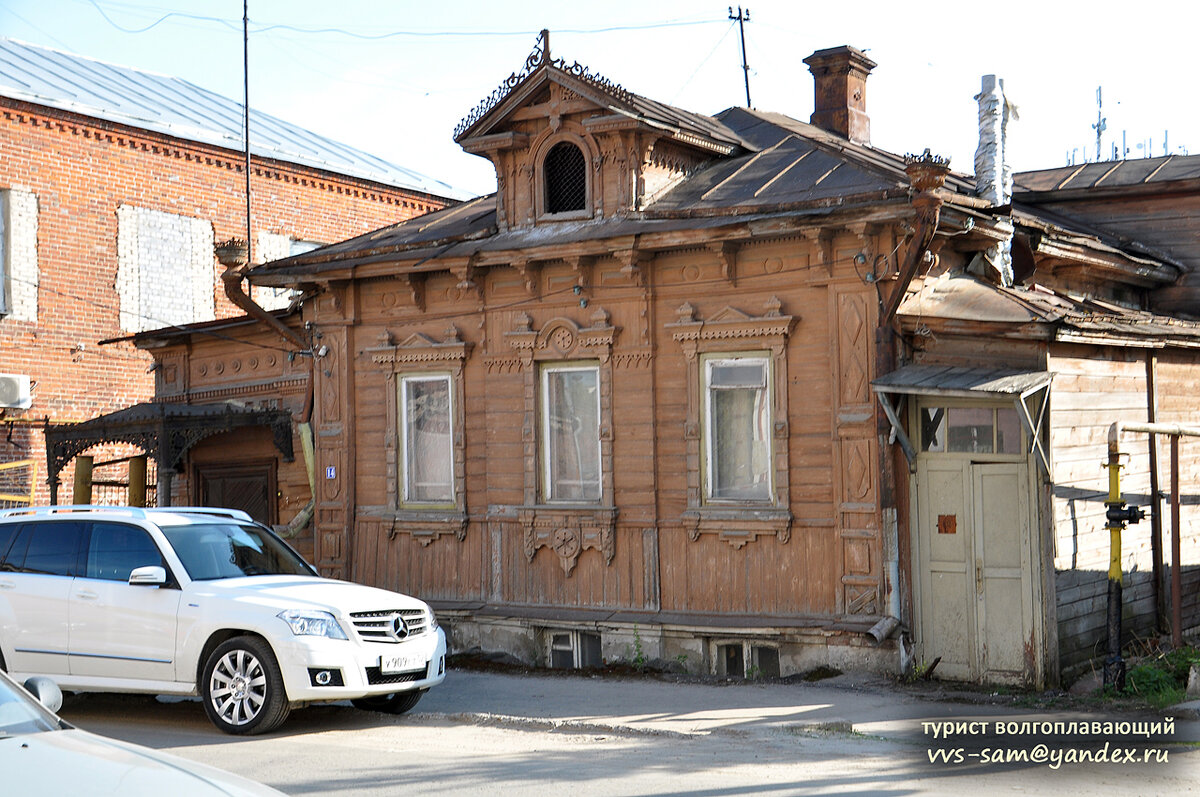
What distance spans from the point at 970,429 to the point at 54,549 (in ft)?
26.1

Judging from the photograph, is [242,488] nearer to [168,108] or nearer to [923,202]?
[168,108]

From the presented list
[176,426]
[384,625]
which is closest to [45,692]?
[384,625]

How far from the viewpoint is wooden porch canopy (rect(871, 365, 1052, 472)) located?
404 inches

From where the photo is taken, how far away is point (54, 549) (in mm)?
10086

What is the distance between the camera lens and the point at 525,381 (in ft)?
45.0

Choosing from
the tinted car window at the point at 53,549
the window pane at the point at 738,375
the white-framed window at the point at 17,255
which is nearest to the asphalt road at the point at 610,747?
the tinted car window at the point at 53,549

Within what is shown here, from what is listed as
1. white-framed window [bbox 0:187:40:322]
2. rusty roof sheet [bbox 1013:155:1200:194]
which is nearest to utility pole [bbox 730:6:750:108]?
rusty roof sheet [bbox 1013:155:1200:194]

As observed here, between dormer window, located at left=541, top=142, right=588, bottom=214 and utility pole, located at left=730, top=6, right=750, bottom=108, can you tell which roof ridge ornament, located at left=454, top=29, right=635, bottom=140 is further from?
utility pole, located at left=730, top=6, right=750, bottom=108

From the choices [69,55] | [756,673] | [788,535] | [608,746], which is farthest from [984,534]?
[69,55]

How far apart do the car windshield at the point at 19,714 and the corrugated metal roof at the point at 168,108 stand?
710 inches

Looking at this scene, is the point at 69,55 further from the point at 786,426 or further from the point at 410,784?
the point at 410,784

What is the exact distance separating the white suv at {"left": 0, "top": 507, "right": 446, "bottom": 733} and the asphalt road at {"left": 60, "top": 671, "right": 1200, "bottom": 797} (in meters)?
0.35

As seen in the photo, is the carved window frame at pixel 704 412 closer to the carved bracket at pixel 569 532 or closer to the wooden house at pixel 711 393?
the wooden house at pixel 711 393

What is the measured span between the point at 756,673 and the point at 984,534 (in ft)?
8.39
